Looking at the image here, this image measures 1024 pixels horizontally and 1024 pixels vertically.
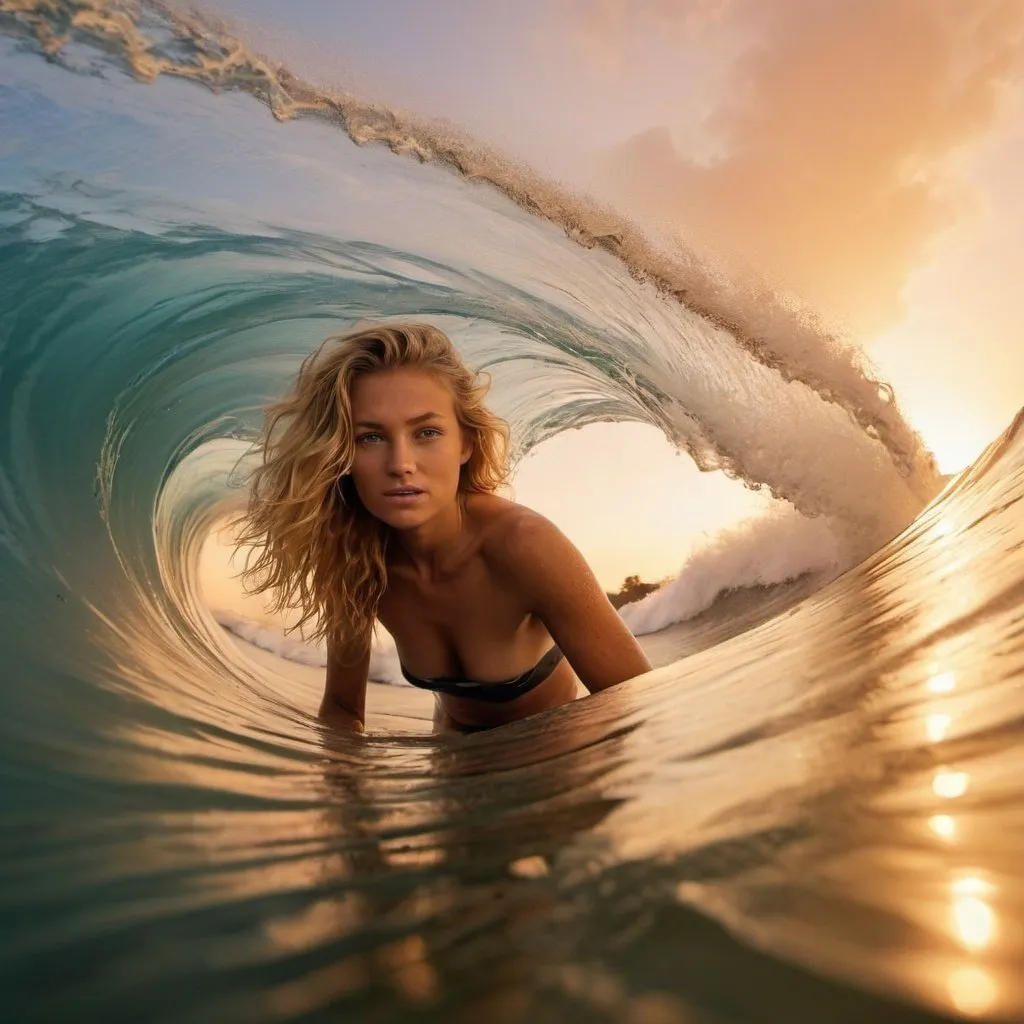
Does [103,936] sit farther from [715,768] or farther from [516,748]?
[516,748]

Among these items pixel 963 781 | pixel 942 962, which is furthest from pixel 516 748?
pixel 942 962

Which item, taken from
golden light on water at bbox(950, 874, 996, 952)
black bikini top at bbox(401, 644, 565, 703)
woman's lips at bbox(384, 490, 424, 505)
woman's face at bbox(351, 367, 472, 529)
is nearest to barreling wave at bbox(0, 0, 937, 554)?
woman's face at bbox(351, 367, 472, 529)

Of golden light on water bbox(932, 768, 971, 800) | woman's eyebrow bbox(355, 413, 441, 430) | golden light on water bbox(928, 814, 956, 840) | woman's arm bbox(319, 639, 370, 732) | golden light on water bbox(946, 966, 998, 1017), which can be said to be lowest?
golden light on water bbox(946, 966, 998, 1017)

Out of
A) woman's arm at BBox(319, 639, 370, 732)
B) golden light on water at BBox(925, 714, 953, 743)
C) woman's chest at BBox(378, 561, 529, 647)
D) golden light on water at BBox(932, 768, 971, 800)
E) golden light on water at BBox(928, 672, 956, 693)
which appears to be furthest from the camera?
woman's arm at BBox(319, 639, 370, 732)

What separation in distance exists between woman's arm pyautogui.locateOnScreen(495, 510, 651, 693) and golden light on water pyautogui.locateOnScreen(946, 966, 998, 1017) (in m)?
1.86

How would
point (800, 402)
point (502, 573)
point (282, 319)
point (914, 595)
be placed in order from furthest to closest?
point (800, 402), point (282, 319), point (502, 573), point (914, 595)

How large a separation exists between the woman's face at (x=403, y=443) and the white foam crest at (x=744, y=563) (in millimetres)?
3287

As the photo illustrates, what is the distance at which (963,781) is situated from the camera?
705 millimetres

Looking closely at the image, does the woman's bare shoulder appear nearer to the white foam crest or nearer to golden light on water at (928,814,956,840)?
golden light on water at (928,814,956,840)

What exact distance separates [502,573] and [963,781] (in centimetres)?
178

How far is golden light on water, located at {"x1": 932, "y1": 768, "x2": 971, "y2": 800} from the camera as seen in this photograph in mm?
683

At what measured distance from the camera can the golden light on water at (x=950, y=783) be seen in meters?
0.68

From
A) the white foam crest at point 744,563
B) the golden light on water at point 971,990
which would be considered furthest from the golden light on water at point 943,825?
the white foam crest at point 744,563

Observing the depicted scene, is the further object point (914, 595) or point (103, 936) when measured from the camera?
point (914, 595)
